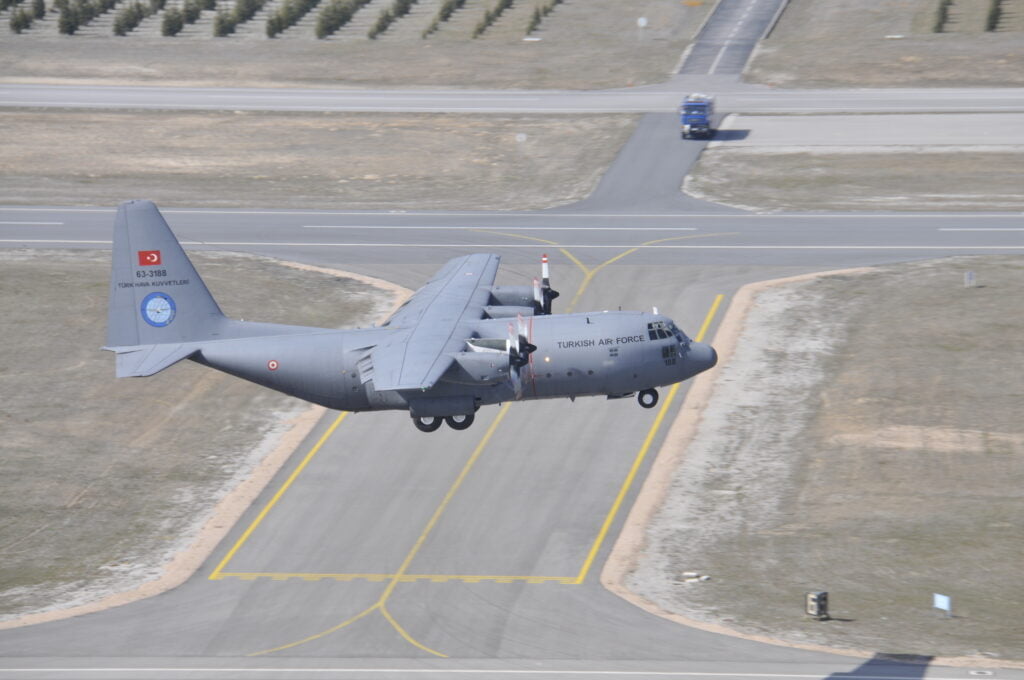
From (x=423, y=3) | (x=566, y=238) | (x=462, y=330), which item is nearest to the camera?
(x=462, y=330)

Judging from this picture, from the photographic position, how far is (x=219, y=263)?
299ft

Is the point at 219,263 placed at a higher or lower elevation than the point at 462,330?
lower

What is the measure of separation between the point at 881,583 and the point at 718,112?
2721 inches

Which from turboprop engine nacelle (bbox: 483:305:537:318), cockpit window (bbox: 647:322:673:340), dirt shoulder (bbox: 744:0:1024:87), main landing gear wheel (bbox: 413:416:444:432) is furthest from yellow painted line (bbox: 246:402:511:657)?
dirt shoulder (bbox: 744:0:1024:87)

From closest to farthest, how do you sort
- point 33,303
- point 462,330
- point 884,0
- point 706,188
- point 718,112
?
point 462,330
point 33,303
point 706,188
point 718,112
point 884,0

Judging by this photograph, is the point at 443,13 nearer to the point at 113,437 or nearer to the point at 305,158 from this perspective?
the point at 305,158

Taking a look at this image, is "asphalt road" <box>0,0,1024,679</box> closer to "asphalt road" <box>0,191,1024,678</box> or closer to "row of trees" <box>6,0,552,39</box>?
"asphalt road" <box>0,191,1024,678</box>

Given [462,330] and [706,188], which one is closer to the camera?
[462,330]

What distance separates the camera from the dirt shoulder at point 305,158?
105 m

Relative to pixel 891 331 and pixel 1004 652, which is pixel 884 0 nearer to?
pixel 891 331

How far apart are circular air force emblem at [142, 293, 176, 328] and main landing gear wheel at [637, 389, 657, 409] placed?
19484 mm

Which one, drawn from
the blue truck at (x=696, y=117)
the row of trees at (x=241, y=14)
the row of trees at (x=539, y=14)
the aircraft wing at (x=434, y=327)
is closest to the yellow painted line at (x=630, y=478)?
the aircraft wing at (x=434, y=327)

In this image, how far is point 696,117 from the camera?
366 ft

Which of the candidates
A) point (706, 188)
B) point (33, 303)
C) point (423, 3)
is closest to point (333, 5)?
point (423, 3)
